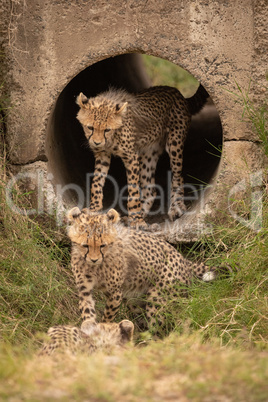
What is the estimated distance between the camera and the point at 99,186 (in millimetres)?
6691

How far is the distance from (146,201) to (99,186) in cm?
89

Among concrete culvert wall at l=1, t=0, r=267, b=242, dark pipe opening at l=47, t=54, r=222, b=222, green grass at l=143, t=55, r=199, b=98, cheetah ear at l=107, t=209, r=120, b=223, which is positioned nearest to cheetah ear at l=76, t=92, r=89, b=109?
concrete culvert wall at l=1, t=0, r=267, b=242

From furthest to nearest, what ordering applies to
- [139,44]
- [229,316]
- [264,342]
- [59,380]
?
1. [139,44]
2. [229,316]
3. [264,342]
4. [59,380]

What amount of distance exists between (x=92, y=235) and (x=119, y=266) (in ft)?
1.44

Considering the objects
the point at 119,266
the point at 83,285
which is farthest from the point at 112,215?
the point at 83,285

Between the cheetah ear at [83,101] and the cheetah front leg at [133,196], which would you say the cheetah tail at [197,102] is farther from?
the cheetah ear at [83,101]

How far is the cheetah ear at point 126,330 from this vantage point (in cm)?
473

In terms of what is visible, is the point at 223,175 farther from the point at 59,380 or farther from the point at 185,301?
the point at 59,380

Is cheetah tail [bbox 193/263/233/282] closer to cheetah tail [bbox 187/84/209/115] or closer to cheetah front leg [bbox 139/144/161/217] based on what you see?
cheetah front leg [bbox 139/144/161/217]

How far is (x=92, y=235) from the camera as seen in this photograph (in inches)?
199

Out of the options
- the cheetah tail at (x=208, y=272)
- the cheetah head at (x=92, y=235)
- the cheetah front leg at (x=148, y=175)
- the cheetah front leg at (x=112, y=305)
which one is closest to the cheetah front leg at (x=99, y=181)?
the cheetah front leg at (x=148, y=175)

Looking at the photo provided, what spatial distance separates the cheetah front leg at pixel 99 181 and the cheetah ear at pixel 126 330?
2.07 meters

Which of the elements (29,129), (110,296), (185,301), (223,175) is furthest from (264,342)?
(29,129)

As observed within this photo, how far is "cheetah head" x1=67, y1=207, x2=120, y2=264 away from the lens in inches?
200
